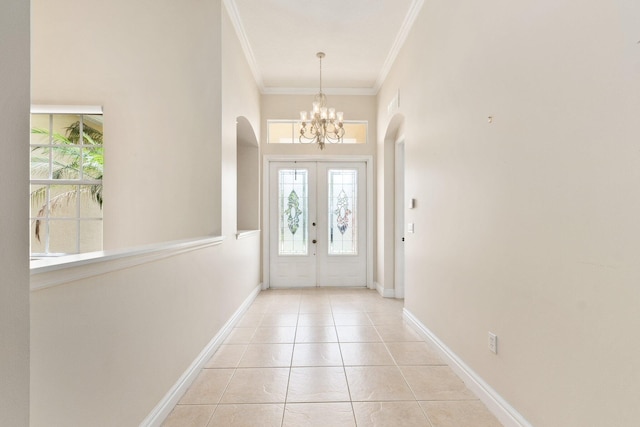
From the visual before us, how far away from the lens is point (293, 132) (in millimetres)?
5301

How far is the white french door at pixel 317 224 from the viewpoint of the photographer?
17.5 ft

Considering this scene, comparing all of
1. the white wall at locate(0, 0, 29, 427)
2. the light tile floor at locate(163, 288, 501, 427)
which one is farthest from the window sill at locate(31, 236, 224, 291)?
the light tile floor at locate(163, 288, 501, 427)

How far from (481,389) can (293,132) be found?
437 centimetres

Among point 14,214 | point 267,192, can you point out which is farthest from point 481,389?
point 267,192

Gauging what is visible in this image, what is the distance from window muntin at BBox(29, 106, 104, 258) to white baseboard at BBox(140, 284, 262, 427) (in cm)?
179

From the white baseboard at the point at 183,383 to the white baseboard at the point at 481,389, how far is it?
77.5 inches

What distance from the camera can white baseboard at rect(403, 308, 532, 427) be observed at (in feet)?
5.74

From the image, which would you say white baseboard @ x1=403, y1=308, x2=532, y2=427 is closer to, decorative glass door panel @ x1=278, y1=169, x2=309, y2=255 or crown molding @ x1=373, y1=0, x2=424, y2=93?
decorative glass door panel @ x1=278, y1=169, x2=309, y2=255

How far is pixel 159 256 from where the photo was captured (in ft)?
6.14

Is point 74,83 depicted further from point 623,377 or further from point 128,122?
point 623,377

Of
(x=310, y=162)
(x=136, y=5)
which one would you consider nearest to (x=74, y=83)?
(x=136, y=5)

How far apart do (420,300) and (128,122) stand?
3528 millimetres

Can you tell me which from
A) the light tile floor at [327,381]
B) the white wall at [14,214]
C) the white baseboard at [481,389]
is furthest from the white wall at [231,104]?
the white baseboard at [481,389]

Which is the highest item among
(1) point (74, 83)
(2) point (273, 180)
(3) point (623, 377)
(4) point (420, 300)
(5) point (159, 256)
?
(1) point (74, 83)
